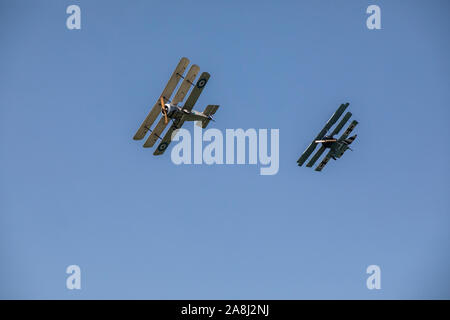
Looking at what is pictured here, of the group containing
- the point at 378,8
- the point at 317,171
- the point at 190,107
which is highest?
the point at 378,8

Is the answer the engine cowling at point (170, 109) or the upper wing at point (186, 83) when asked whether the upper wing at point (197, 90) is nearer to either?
the upper wing at point (186, 83)

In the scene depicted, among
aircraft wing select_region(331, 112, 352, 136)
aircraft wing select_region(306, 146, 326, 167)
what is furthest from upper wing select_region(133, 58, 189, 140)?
aircraft wing select_region(306, 146, 326, 167)

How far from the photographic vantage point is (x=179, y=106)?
5606cm

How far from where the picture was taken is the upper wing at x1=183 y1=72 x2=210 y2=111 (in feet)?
182

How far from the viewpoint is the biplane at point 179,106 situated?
55375 mm

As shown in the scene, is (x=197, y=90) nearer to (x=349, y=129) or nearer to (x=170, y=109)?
(x=170, y=109)

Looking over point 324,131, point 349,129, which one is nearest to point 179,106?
point 324,131

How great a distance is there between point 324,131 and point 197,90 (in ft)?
35.1

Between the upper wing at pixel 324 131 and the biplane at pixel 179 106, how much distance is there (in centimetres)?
846
